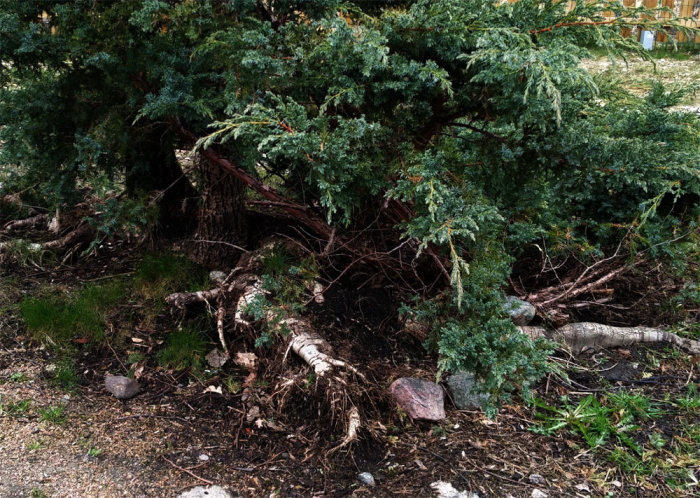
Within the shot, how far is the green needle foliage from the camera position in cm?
259

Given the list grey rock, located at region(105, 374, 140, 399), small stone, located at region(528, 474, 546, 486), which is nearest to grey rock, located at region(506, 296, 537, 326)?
small stone, located at region(528, 474, 546, 486)

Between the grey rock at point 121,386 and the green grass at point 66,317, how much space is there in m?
0.37

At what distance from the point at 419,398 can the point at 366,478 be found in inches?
19.5

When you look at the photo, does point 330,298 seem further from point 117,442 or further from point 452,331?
point 117,442

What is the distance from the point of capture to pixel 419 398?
3018 mm

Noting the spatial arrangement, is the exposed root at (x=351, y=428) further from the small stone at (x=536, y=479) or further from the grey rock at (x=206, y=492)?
the small stone at (x=536, y=479)

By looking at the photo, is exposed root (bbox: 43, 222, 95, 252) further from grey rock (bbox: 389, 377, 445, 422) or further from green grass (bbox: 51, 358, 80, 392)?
grey rock (bbox: 389, 377, 445, 422)

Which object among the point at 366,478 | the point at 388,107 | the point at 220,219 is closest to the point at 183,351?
the point at 220,219

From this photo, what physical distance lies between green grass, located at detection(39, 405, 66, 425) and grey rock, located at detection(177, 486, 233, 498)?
767 millimetres

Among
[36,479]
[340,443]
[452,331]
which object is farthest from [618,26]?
[36,479]

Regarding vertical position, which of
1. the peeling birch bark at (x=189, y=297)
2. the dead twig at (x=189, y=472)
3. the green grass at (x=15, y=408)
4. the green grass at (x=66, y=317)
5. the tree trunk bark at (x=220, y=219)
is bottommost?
the dead twig at (x=189, y=472)

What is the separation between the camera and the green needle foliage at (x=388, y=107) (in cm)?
259

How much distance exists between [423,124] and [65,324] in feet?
7.14

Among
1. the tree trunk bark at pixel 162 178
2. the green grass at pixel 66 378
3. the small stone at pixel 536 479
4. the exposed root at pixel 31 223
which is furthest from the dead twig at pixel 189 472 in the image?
the exposed root at pixel 31 223
